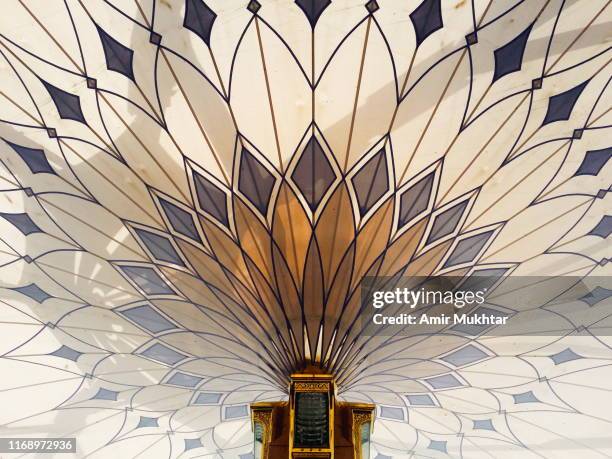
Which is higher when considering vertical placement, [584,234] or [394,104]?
[394,104]

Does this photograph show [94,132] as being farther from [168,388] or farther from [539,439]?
[539,439]

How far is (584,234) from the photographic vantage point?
6375mm

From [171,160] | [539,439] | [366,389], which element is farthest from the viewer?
[539,439]

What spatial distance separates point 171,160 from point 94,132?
74 cm

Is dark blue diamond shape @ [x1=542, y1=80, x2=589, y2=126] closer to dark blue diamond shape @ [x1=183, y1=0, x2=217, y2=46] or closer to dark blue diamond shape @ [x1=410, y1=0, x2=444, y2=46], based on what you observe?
dark blue diamond shape @ [x1=410, y1=0, x2=444, y2=46]

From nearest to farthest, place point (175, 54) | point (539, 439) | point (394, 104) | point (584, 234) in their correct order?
point (175, 54) < point (394, 104) < point (584, 234) < point (539, 439)

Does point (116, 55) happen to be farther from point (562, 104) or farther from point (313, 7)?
point (562, 104)

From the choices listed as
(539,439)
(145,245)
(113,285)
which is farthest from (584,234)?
(113,285)

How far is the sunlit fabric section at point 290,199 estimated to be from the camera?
189 inches

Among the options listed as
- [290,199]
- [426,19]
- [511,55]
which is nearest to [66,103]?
[290,199]

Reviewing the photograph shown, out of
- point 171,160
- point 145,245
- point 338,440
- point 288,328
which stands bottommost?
point 338,440

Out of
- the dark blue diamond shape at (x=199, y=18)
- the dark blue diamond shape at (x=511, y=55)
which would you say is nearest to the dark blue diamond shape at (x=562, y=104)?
the dark blue diamond shape at (x=511, y=55)

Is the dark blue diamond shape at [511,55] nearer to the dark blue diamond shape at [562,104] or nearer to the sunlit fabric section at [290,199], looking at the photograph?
the sunlit fabric section at [290,199]

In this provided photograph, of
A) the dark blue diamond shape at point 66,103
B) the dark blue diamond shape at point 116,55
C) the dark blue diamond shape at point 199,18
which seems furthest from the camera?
the dark blue diamond shape at point 66,103
